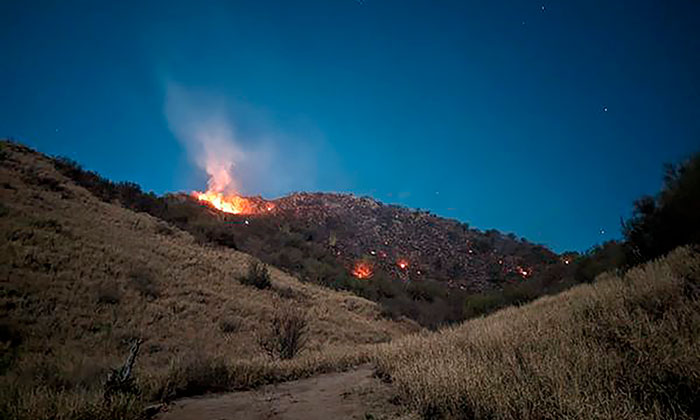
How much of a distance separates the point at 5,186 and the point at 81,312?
12132 millimetres

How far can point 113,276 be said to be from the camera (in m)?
13.0

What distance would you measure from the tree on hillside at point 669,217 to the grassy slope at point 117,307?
10427mm

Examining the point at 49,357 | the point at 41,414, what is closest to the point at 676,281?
the point at 41,414

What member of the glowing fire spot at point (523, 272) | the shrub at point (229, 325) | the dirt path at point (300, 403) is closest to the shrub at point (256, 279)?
the shrub at point (229, 325)

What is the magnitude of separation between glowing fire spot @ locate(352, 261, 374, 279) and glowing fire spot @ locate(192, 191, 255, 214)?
16614 millimetres

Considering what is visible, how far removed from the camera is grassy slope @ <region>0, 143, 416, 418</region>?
630 centimetres

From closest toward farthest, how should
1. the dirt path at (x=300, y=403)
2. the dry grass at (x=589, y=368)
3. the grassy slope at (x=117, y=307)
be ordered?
the dry grass at (x=589, y=368) → the dirt path at (x=300, y=403) → the grassy slope at (x=117, y=307)

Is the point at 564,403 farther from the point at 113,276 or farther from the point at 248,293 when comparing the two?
the point at 248,293

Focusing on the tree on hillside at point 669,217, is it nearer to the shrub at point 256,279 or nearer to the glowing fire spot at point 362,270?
the shrub at point 256,279

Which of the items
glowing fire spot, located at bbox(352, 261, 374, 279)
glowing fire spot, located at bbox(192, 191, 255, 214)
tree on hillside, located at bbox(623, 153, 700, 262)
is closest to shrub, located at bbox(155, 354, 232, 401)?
tree on hillside, located at bbox(623, 153, 700, 262)

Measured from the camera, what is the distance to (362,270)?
113ft

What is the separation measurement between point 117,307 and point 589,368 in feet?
41.8

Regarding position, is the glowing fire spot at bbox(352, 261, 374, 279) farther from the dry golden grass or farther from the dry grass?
the dry grass

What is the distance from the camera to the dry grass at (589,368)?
9.59 feet
